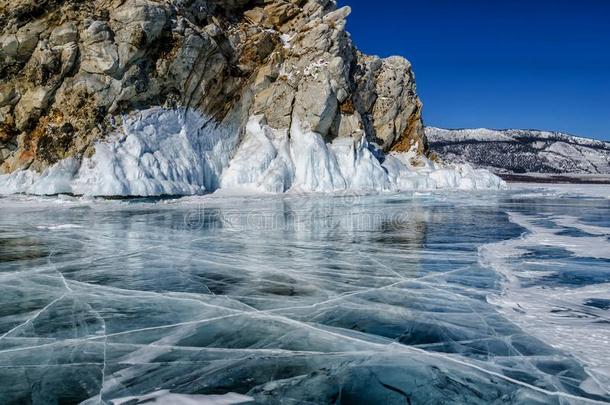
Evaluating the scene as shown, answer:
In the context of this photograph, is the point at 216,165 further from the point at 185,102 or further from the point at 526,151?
the point at 526,151

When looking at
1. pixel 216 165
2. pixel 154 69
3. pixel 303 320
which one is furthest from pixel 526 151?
pixel 303 320

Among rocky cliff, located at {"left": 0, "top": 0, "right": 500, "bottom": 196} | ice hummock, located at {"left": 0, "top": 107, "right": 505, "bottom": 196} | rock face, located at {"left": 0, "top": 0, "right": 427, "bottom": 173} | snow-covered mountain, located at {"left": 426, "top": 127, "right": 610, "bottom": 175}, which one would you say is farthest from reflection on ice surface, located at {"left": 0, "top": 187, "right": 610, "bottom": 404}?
snow-covered mountain, located at {"left": 426, "top": 127, "right": 610, "bottom": 175}

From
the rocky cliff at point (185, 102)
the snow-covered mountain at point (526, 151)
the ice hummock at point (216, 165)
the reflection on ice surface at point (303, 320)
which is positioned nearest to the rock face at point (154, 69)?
the rocky cliff at point (185, 102)

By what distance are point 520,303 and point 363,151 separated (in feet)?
84.0

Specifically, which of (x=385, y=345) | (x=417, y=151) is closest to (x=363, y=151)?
(x=417, y=151)

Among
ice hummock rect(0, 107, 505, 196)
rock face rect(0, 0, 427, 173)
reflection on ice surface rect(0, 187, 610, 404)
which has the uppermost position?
rock face rect(0, 0, 427, 173)

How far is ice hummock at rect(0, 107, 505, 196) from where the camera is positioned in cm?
1945

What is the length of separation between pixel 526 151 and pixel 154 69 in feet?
330

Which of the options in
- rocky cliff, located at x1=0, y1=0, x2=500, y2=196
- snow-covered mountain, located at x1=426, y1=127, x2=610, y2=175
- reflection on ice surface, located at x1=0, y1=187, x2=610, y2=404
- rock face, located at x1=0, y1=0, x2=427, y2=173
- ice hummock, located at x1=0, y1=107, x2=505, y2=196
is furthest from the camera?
snow-covered mountain, located at x1=426, y1=127, x2=610, y2=175

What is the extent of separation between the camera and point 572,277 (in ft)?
19.9

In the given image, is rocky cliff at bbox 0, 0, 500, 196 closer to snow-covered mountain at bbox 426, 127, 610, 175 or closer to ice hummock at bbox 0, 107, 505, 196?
ice hummock at bbox 0, 107, 505, 196

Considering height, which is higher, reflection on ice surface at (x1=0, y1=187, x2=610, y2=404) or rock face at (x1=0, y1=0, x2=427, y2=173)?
rock face at (x1=0, y1=0, x2=427, y2=173)

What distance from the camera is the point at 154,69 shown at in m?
22.6

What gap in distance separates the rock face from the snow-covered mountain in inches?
2408
